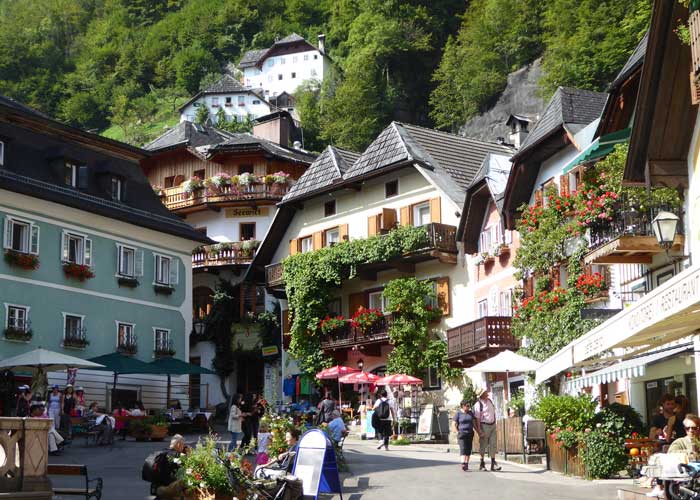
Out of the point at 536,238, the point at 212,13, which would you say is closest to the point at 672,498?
the point at 536,238

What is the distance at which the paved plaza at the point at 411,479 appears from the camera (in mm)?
19203

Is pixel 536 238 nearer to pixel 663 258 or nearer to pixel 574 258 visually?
pixel 574 258

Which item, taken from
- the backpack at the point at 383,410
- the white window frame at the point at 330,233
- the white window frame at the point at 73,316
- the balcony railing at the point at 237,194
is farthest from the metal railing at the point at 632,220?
the balcony railing at the point at 237,194

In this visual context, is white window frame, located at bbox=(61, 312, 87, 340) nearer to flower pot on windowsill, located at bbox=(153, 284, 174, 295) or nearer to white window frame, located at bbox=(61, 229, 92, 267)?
white window frame, located at bbox=(61, 229, 92, 267)

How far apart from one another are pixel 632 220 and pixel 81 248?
2170 centimetres

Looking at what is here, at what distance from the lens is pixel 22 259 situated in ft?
122

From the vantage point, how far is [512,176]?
35.2 meters

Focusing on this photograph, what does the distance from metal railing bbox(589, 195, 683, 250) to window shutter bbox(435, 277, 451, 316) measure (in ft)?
51.2

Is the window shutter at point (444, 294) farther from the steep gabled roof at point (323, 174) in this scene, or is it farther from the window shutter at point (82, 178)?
the window shutter at point (82, 178)

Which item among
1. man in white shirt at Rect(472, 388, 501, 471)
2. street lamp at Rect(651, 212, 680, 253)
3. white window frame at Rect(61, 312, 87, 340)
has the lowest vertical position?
man in white shirt at Rect(472, 388, 501, 471)

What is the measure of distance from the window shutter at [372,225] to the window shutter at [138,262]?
9.08m

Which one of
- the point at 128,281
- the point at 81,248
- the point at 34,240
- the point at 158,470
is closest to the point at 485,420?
the point at 158,470

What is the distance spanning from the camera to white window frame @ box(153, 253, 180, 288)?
145 feet

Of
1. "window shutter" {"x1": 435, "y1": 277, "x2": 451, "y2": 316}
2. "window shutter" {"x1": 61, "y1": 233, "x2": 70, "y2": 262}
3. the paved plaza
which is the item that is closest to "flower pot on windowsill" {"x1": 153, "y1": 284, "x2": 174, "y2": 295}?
"window shutter" {"x1": 61, "y1": 233, "x2": 70, "y2": 262}
